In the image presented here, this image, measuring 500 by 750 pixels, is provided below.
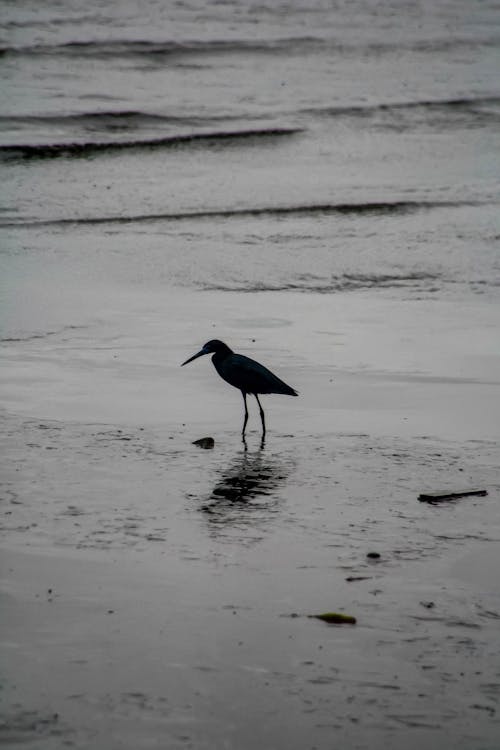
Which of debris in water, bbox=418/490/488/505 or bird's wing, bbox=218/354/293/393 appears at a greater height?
bird's wing, bbox=218/354/293/393

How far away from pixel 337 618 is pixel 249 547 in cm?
89

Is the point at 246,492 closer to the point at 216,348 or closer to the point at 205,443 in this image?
the point at 205,443

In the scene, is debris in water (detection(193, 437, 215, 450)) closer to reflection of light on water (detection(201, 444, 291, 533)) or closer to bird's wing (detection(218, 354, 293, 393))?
reflection of light on water (detection(201, 444, 291, 533))

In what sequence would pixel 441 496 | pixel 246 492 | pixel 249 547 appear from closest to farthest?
pixel 249 547 < pixel 441 496 < pixel 246 492

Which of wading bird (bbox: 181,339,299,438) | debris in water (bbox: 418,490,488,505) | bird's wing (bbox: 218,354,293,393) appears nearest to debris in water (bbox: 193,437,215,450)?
wading bird (bbox: 181,339,299,438)

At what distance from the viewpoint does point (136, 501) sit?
6.26 metres

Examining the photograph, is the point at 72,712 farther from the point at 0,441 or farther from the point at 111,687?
the point at 0,441

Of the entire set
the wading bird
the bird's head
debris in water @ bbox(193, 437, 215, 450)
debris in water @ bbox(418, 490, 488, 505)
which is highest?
the bird's head

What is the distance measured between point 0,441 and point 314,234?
7.98 m

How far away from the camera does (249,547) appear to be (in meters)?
5.62

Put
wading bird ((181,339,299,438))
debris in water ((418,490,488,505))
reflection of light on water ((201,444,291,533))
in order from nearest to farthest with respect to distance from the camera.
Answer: reflection of light on water ((201,444,291,533)) < debris in water ((418,490,488,505)) < wading bird ((181,339,299,438))

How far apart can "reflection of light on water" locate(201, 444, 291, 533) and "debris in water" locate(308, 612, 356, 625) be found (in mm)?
1110

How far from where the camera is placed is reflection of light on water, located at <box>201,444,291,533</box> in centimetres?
607

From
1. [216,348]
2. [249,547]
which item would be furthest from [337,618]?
[216,348]
